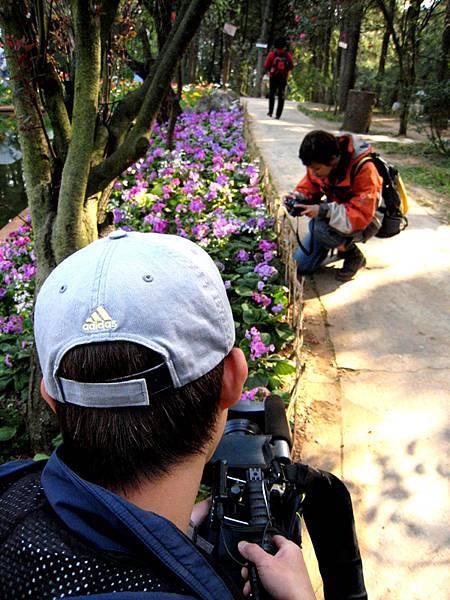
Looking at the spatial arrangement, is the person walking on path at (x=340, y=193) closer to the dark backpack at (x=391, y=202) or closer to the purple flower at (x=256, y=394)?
the dark backpack at (x=391, y=202)

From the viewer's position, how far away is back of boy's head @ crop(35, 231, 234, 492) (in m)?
0.79

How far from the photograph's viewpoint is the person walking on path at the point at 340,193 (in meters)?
3.41

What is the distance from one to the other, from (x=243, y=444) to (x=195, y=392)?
0.45m

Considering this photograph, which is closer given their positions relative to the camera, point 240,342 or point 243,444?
point 243,444

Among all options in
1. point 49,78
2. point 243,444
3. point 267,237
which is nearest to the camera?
point 243,444

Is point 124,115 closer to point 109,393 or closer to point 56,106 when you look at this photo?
point 56,106

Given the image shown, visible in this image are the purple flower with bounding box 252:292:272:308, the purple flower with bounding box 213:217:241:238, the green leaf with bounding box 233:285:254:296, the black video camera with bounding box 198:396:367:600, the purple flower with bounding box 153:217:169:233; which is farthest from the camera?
the purple flower with bounding box 153:217:169:233

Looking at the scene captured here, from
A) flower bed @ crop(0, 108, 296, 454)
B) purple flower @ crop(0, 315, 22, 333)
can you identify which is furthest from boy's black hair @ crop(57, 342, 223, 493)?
purple flower @ crop(0, 315, 22, 333)

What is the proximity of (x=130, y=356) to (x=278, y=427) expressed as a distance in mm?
726

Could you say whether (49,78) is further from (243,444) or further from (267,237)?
(267,237)

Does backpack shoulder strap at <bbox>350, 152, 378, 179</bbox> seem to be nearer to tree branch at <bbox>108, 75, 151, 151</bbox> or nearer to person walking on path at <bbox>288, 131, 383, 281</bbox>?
person walking on path at <bbox>288, 131, 383, 281</bbox>

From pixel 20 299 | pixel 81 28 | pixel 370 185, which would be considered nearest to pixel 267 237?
pixel 370 185

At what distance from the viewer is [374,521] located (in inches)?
81.7

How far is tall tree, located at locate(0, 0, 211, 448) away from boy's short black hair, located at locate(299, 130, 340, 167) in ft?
3.92
